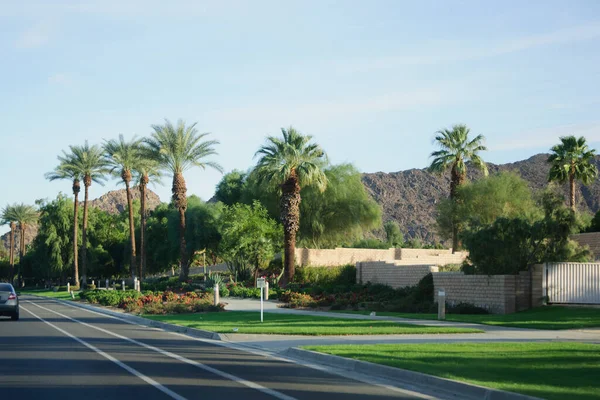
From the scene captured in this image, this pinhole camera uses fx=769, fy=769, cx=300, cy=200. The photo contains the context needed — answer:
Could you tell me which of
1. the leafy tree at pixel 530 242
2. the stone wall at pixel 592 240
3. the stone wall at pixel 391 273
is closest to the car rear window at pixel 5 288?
the leafy tree at pixel 530 242

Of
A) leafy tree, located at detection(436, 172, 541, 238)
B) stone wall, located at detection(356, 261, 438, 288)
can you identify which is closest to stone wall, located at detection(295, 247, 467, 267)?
leafy tree, located at detection(436, 172, 541, 238)

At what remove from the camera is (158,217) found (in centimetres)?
9656

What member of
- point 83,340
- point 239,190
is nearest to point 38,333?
point 83,340

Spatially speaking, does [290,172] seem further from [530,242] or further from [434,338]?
[434,338]

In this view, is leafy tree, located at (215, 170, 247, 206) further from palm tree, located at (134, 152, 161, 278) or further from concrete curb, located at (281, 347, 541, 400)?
concrete curb, located at (281, 347, 541, 400)

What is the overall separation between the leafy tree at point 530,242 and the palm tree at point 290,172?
67.6ft

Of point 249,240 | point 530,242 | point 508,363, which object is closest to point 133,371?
point 508,363

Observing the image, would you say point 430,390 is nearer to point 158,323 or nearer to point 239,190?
point 158,323

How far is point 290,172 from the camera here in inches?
2040

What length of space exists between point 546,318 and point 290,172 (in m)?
27.9

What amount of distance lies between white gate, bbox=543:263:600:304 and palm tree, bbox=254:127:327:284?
77.8 ft

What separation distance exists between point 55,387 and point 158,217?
8475 centimetres

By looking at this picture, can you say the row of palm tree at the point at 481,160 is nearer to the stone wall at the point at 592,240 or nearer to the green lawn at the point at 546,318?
the stone wall at the point at 592,240

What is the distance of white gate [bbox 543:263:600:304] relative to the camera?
29016 mm
